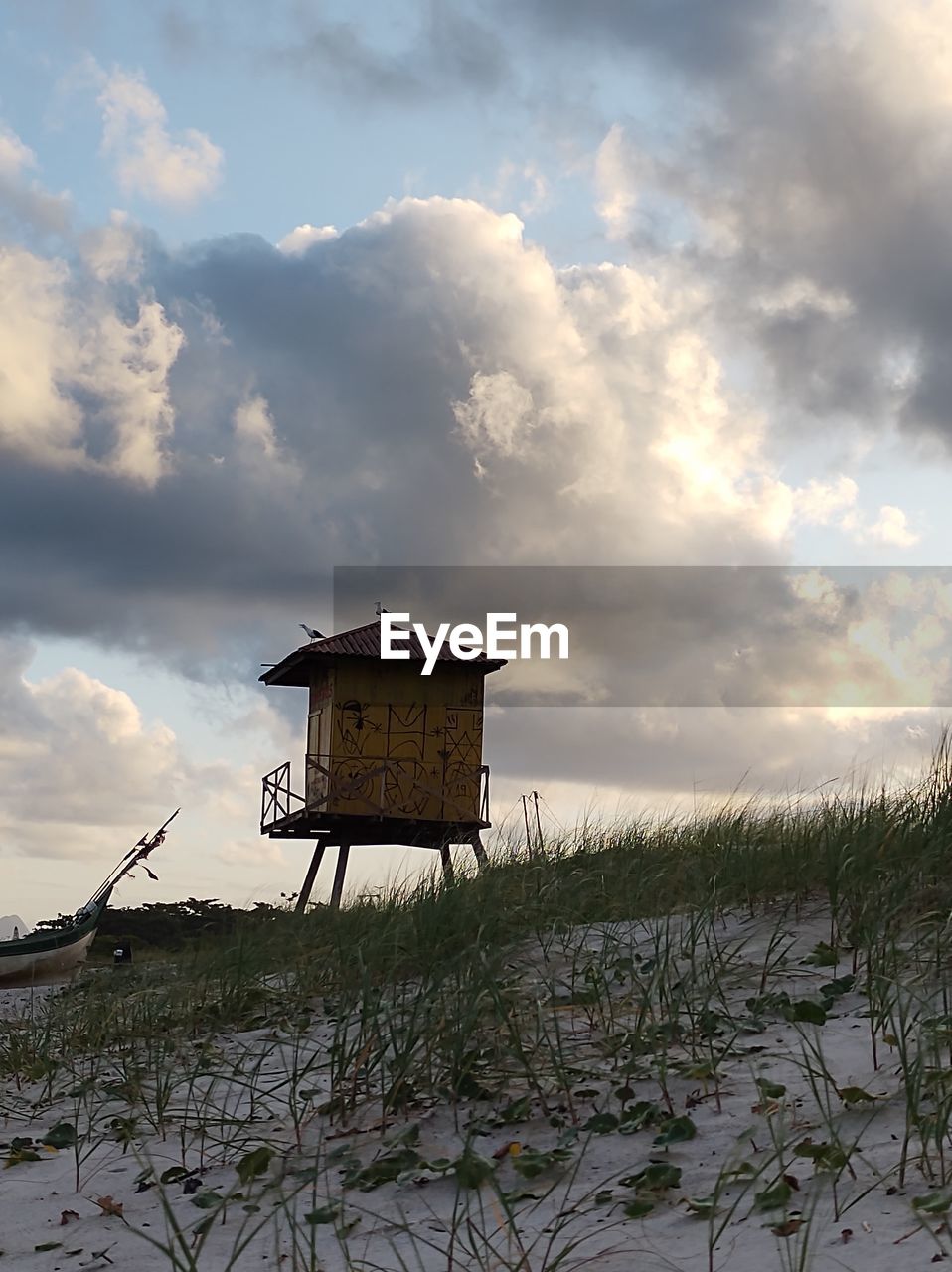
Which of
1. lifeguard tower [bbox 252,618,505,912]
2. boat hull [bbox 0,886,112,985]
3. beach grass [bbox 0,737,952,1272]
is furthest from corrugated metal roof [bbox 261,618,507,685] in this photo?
beach grass [bbox 0,737,952,1272]

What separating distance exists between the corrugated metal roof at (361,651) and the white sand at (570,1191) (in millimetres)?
15384

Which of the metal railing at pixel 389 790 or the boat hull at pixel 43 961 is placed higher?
the metal railing at pixel 389 790

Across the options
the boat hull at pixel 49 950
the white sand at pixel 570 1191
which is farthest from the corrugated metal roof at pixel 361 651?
the white sand at pixel 570 1191

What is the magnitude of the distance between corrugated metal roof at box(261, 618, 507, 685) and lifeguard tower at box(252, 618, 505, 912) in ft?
0.07

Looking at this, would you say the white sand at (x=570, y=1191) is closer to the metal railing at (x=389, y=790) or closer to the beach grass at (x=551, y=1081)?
the beach grass at (x=551, y=1081)

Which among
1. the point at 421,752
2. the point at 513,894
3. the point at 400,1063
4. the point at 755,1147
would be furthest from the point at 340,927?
the point at 421,752

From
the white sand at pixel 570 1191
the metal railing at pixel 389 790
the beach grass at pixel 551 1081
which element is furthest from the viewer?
the metal railing at pixel 389 790

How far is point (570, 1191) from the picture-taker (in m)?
4.51

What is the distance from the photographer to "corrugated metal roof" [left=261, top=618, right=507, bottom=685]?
21891 mm

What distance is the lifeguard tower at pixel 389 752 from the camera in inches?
848

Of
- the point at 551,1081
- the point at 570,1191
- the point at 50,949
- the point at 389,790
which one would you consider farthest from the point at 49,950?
the point at 570,1191

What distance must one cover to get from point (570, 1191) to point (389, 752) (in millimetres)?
17386

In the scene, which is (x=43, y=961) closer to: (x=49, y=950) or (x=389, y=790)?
(x=49, y=950)

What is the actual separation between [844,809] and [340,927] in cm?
350
